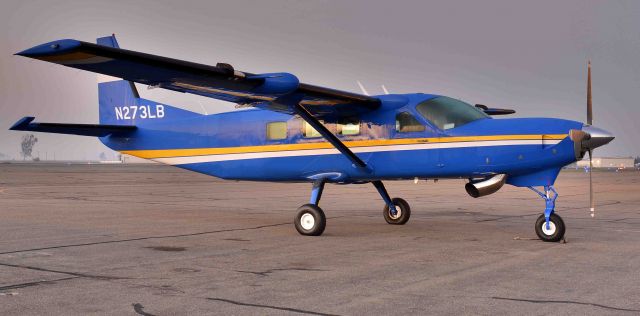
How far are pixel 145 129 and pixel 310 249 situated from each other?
24.2 feet

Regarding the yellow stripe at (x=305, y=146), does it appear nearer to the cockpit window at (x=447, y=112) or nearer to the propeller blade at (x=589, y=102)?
the cockpit window at (x=447, y=112)

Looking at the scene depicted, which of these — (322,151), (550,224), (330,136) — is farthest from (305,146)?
(550,224)

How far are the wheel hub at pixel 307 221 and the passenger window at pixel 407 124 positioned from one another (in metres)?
2.38

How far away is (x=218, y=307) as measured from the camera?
6.00 meters

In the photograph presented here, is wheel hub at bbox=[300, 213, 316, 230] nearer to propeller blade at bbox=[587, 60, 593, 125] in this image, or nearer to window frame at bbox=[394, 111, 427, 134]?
window frame at bbox=[394, 111, 427, 134]

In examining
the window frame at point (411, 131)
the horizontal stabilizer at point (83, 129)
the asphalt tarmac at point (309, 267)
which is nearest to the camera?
the asphalt tarmac at point (309, 267)

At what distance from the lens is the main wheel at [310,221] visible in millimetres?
12133

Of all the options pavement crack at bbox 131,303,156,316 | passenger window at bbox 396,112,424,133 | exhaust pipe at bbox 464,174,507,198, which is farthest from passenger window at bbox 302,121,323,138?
pavement crack at bbox 131,303,156,316

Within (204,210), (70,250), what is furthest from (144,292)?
(204,210)

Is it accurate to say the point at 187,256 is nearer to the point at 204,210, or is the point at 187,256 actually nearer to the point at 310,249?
the point at 310,249

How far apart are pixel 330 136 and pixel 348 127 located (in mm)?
611

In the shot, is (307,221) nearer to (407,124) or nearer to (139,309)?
(407,124)

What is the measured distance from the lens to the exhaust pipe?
11484 mm

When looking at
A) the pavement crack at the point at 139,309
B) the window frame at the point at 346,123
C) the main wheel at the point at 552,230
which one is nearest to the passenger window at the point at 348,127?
the window frame at the point at 346,123
